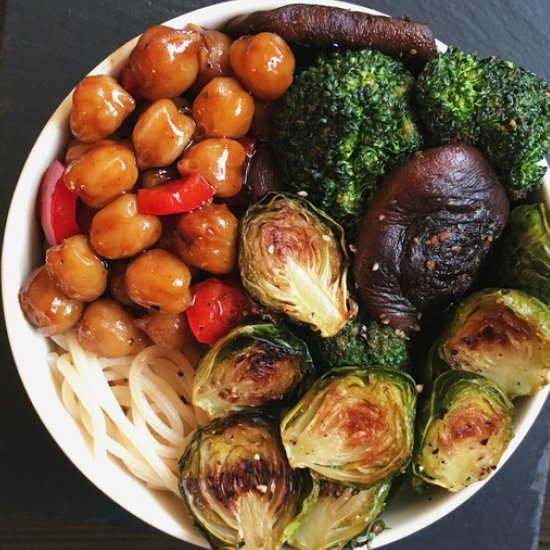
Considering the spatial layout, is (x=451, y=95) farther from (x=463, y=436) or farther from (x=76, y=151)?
(x=76, y=151)

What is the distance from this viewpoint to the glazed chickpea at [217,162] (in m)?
2.48

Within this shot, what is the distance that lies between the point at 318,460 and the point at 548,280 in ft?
3.12

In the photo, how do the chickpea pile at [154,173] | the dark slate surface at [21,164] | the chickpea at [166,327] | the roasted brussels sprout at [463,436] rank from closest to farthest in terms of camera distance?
the roasted brussels sprout at [463,436] → the chickpea pile at [154,173] → the chickpea at [166,327] → the dark slate surface at [21,164]

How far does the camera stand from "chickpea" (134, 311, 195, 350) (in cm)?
255

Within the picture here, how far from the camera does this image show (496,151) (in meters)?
2.44

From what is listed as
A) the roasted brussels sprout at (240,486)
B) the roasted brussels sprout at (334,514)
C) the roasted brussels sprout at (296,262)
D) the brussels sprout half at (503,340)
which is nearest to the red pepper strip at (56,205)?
the roasted brussels sprout at (296,262)

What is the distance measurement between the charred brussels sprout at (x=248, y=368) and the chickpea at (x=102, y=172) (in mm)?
613

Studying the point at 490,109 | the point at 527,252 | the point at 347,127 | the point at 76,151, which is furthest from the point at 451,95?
the point at 76,151

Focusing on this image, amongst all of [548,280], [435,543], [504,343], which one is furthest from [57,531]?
[548,280]

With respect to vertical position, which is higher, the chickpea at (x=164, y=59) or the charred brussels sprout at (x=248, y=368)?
the chickpea at (x=164, y=59)

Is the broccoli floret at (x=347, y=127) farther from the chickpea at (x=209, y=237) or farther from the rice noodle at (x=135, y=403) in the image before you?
the rice noodle at (x=135, y=403)

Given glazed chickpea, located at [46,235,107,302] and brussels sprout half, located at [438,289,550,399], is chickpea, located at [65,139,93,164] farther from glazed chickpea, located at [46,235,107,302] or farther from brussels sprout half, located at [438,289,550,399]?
brussels sprout half, located at [438,289,550,399]

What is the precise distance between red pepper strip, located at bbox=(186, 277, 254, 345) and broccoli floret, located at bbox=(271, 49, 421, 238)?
43cm

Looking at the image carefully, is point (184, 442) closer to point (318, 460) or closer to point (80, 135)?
point (318, 460)
